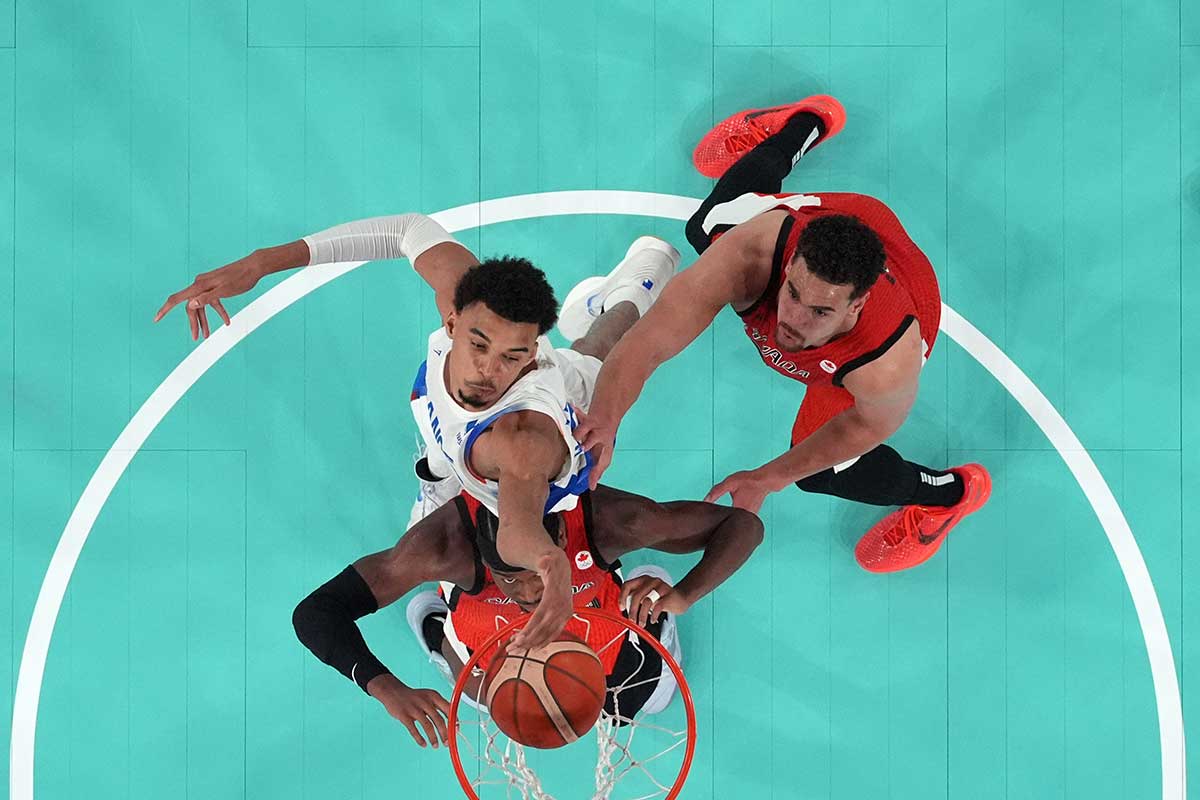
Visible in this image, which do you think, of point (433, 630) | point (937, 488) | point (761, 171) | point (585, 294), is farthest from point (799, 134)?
point (433, 630)

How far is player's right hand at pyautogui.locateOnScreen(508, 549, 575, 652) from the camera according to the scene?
224 cm

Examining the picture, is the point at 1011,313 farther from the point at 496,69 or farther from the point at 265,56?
the point at 265,56

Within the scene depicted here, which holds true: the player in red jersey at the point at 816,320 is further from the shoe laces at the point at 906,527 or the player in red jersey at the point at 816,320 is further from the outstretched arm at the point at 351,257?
the outstretched arm at the point at 351,257

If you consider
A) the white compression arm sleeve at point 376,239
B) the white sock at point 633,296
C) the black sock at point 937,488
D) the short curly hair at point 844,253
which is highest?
the white compression arm sleeve at point 376,239

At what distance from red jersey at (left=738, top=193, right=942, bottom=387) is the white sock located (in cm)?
55

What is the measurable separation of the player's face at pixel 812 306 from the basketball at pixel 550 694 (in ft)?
Result: 3.89

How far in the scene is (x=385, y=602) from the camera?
3127 millimetres

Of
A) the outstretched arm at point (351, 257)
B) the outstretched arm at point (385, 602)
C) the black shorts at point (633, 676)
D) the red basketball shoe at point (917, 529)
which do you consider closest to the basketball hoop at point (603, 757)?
the black shorts at point (633, 676)

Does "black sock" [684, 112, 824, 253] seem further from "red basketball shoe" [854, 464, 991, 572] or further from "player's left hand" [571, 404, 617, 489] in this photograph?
"red basketball shoe" [854, 464, 991, 572]

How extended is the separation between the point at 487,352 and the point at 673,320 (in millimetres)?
609

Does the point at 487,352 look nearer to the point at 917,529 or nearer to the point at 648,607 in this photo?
the point at 648,607

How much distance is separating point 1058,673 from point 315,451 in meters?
3.30

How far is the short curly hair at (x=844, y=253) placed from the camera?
2502 millimetres

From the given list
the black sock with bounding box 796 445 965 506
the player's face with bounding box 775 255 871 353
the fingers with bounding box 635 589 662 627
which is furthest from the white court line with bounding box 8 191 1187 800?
the fingers with bounding box 635 589 662 627
